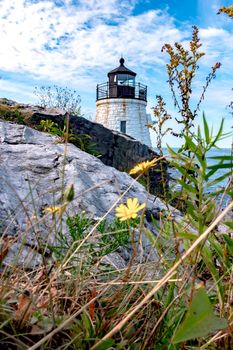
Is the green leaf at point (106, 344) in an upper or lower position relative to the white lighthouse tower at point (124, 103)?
lower

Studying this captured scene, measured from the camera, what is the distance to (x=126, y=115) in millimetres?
26297

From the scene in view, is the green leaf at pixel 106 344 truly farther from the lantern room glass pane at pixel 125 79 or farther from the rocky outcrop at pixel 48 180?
the lantern room glass pane at pixel 125 79

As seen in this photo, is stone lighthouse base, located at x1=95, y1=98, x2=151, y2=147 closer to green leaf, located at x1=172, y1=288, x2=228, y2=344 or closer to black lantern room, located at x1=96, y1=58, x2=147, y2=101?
black lantern room, located at x1=96, y1=58, x2=147, y2=101

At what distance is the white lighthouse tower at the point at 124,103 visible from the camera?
25.8 m

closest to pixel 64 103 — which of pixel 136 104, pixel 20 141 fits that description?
pixel 136 104

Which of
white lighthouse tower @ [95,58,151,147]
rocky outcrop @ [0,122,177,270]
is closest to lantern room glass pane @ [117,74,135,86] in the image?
white lighthouse tower @ [95,58,151,147]

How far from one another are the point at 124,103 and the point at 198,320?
83.7 ft

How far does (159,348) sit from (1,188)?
69.8 inches

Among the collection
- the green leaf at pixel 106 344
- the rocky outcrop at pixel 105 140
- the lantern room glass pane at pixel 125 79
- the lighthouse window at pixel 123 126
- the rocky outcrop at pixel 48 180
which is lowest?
the green leaf at pixel 106 344

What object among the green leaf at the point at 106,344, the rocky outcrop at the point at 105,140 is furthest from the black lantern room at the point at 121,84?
the green leaf at the point at 106,344

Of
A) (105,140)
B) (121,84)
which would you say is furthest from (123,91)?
(105,140)

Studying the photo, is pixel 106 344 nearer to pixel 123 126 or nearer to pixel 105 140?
pixel 105 140

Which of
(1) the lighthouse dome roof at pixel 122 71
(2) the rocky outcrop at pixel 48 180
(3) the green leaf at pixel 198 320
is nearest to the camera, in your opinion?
(3) the green leaf at pixel 198 320

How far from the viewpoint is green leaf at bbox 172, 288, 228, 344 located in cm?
99
